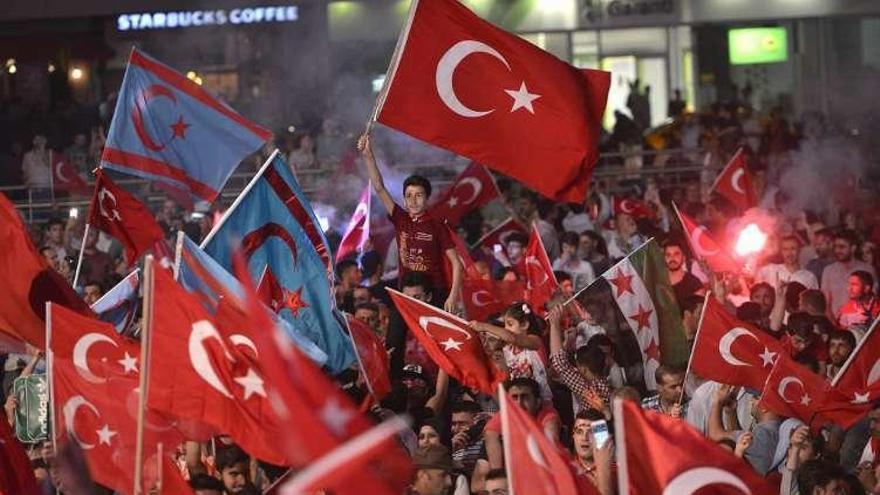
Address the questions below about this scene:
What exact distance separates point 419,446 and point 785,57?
22.9 metres

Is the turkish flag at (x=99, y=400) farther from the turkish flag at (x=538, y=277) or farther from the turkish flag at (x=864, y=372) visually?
the turkish flag at (x=538, y=277)

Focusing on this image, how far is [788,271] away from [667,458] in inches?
330

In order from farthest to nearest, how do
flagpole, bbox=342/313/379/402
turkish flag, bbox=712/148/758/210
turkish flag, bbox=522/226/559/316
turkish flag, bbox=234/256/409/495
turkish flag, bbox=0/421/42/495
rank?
turkish flag, bbox=712/148/758/210 < turkish flag, bbox=522/226/559/316 < flagpole, bbox=342/313/379/402 < turkish flag, bbox=0/421/42/495 < turkish flag, bbox=234/256/409/495

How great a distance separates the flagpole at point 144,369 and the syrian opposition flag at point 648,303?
16.3ft

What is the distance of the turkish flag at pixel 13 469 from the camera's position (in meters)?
10.5

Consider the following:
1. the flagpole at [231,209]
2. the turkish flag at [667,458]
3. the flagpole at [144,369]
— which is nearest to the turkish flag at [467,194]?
the flagpole at [231,209]

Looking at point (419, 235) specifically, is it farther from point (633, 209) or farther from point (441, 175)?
point (441, 175)

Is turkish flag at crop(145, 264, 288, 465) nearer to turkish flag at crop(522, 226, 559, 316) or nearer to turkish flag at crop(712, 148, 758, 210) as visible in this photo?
turkish flag at crop(522, 226, 559, 316)

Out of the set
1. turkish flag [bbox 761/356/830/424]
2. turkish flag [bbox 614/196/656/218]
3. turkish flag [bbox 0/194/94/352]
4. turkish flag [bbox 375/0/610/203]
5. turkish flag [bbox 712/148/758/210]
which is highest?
turkish flag [bbox 375/0/610/203]

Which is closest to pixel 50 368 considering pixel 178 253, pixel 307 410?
pixel 178 253

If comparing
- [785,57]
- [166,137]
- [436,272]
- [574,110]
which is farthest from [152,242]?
[785,57]

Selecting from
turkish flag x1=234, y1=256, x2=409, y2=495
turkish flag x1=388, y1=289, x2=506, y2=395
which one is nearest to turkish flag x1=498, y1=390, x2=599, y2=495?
turkish flag x1=234, y1=256, x2=409, y2=495

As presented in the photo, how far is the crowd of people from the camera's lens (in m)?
11.3

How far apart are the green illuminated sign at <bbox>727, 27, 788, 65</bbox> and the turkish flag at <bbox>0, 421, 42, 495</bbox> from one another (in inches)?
949
